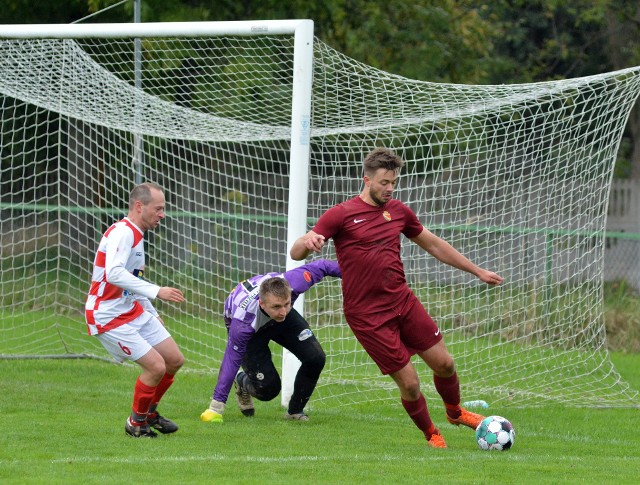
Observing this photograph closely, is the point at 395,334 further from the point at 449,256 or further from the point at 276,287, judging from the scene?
the point at 276,287

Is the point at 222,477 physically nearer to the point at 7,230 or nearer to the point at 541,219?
the point at 541,219

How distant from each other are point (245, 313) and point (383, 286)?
5.25ft

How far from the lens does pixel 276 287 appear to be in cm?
800

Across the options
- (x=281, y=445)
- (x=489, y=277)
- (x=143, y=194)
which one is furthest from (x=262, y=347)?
(x=489, y=277)

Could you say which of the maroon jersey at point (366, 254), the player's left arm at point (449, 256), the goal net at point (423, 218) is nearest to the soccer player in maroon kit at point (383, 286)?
the maroon jersey at point (366, 254)

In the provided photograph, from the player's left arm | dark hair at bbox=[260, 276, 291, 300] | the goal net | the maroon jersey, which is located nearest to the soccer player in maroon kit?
the maroon jersey

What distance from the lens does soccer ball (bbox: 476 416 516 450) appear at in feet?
24.0

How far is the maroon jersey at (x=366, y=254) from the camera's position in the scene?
7293 millimetres

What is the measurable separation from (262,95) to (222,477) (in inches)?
312

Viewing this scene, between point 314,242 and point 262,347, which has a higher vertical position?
point 314,242

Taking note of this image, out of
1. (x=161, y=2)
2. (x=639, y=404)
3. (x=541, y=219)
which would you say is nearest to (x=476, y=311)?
(x=541, y=219)

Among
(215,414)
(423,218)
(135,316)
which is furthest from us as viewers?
(423,218)

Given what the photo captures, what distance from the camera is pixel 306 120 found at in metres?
9.13

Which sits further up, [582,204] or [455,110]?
[455,110]
